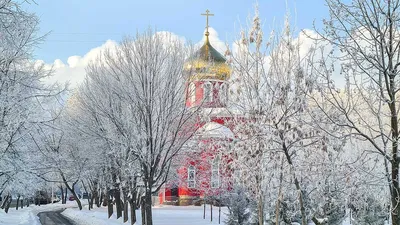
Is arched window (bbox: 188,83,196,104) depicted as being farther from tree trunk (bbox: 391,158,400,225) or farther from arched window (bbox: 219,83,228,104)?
tree trunk (bbox: 391,158,400,225)

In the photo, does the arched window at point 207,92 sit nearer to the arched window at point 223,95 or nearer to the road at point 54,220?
the arched window at point 223,95

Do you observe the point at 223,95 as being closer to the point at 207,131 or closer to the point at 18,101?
the point at 18,101

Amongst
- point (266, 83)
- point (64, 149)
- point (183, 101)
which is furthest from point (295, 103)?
point (64, 149)

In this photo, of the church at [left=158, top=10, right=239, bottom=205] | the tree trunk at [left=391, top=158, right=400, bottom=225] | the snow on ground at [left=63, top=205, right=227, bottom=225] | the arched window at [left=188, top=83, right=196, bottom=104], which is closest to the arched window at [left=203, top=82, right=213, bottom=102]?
the church at [left=158, top=10, right=239, bottom=205]

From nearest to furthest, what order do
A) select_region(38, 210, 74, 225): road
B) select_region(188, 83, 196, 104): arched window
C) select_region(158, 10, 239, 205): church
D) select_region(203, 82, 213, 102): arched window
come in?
1. select_region(158, 10, 239, 205): church
2. select_region(203, 82, 213, 102): arched window
3. select_region(188, 83, 196, 104): arched window
4. select_region(38, 210, 74, 225): road

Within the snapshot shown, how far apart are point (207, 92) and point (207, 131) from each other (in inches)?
122

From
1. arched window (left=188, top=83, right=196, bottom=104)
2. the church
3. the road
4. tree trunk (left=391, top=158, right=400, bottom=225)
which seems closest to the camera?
tree trunk (left=391, top=158, right=400, bottom=225)

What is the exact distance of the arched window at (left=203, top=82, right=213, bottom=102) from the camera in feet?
59.1

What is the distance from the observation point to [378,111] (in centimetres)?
712

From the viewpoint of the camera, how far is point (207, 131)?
68.1ft

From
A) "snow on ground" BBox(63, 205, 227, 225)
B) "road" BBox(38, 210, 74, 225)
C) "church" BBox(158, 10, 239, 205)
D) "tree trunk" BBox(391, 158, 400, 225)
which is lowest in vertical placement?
"road" BBox(38, 210, 74, 225)

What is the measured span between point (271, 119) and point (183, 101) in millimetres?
8015

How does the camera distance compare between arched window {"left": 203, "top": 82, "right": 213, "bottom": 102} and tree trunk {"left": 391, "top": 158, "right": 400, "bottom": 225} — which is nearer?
tree trunk {"left": 391, "top": 158, "right": 400, "bottom": 225}

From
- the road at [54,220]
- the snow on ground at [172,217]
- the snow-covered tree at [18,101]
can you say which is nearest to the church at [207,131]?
the snow on ground at [172,217]
